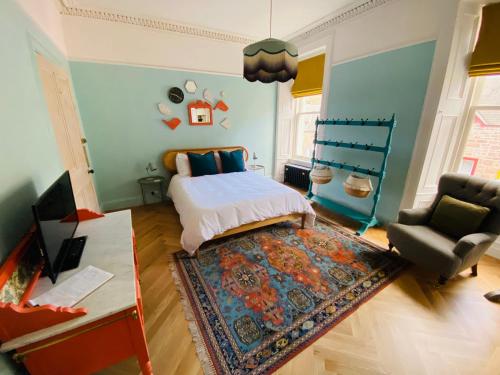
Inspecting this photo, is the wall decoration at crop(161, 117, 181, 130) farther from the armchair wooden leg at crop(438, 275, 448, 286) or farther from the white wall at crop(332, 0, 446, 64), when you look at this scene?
the armchair wooden leg at crop(438, 275, 448, 286)

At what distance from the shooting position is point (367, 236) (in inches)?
111

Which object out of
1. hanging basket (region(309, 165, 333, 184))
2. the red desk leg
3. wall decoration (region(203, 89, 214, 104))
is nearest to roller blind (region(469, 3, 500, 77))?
hanging basket (region(309, 165, 333, 184))

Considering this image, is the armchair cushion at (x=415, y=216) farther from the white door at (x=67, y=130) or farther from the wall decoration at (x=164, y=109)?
the wall decoration at (x=164, y=109)

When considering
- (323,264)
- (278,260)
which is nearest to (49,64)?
(278,260)

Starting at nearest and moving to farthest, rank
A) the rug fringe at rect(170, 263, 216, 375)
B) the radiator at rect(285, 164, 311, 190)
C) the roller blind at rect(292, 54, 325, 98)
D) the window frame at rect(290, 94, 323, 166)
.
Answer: the rug fringe at rect(170, 263, 216, 375)
the roller blind at rect(292, 54, 325, 98)
the radiator at rect(285, 164, 311, 190)
the window frame at rect(290, 94, 323, 166)

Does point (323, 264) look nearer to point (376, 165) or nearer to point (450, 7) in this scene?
point (376, 165)

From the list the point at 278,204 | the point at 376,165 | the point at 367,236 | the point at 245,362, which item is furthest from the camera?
the point at 376,165

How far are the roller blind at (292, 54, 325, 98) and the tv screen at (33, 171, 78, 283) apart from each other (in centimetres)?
388

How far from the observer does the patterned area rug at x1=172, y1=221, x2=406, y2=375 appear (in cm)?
144

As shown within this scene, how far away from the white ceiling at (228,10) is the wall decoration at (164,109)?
1.20 m

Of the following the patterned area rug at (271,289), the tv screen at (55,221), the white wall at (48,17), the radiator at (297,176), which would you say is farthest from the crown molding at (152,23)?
the patterned area rug at (271,289)

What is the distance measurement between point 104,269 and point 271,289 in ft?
4.31

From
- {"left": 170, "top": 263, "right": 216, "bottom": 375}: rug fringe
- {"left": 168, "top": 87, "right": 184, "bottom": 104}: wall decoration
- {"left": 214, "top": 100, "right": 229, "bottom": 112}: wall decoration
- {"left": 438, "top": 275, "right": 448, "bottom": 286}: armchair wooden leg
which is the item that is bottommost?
{"left": 170, "top": 263, "right": 216, "bottom": 375}: rug fringe

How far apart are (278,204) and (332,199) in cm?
160
